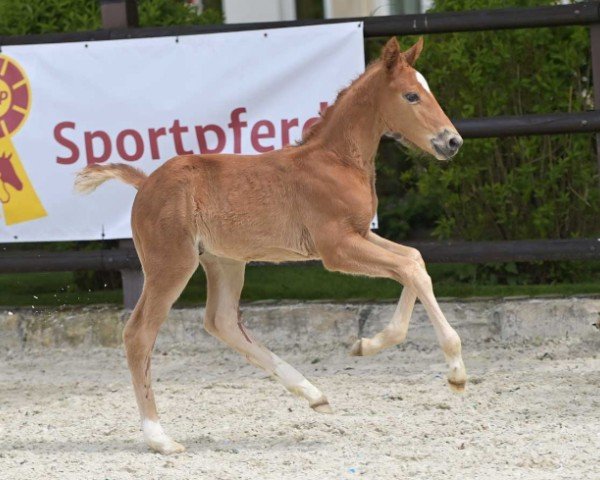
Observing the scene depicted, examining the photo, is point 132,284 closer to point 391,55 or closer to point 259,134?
point 259,134

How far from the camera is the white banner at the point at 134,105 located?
276 inches

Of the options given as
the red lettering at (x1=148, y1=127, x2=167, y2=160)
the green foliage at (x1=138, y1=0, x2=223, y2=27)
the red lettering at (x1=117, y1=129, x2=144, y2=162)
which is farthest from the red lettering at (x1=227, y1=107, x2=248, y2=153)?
Answer: the green foliage at (x1=138, y1=0, x2=223, y2=27)

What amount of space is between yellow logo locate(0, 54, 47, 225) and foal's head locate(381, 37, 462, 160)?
118 inches

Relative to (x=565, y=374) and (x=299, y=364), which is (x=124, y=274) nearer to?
(x=299, y=364)

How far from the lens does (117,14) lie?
7398 mm

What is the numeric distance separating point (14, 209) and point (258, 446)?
2922mm

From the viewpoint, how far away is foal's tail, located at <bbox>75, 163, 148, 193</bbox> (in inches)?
207

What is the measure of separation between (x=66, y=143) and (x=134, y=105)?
1.55 ft

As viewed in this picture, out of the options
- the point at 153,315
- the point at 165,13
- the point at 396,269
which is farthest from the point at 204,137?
the point at 396,269

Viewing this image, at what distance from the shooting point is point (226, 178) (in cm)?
509

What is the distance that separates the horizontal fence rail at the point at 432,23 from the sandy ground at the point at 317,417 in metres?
1.87

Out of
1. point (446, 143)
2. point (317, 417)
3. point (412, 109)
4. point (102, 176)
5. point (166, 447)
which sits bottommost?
point (317, 417)

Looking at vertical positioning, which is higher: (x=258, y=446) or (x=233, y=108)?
(x=233, y=108)

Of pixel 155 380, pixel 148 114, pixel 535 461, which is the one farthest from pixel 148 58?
pixel 535 461
